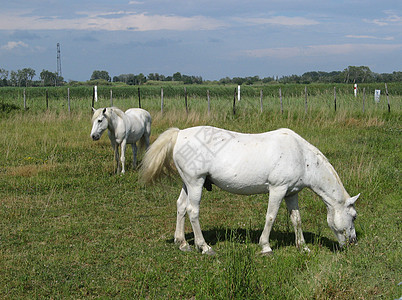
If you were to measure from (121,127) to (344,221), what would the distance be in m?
7.41

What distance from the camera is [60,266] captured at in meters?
5.50

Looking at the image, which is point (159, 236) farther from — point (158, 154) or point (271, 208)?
point (271, 208)

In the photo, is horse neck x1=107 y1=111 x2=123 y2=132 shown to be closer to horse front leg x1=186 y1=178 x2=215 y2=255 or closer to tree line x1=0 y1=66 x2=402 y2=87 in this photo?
horse front leg x1=186 y1=178 x2=215 y2=255

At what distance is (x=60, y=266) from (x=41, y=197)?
3825mm

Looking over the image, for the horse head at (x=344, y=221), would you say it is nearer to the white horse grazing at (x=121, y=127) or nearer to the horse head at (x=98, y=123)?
the white horse grazing at (x=121, y=127)

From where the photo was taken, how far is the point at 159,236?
6.84m

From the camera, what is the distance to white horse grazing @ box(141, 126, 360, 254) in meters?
5.81

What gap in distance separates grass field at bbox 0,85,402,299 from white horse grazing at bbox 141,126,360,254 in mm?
483

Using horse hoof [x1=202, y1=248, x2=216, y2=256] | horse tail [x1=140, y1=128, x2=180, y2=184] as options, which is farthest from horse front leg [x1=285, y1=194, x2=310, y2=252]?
horse tail [x1=140, y1=128, x2=180, y2=184]

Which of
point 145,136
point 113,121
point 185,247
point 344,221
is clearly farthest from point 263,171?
point 145,136

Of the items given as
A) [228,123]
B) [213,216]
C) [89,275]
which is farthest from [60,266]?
[228,123]

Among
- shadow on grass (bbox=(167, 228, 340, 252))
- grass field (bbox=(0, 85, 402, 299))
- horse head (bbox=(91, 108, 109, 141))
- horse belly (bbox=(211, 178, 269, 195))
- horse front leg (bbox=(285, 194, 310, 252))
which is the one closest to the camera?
grass field (bbox=(0, 85, 402, 299))

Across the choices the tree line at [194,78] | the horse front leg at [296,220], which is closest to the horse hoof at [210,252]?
the horse front leg at [296,220]

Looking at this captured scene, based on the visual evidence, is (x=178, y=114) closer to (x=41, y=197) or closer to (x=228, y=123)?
(x=228, y=123)
